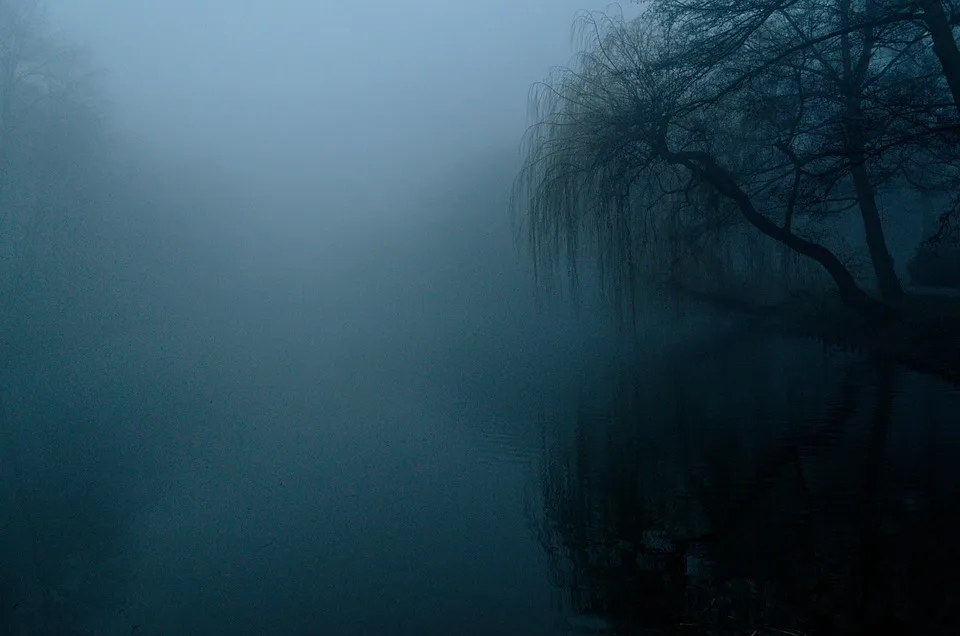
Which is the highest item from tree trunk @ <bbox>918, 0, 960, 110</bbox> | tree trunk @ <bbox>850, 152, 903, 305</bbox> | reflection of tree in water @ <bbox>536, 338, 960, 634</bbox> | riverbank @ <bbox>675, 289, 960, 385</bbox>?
tree trunk @ <bbox>918, 0, 960, 110</bbox>

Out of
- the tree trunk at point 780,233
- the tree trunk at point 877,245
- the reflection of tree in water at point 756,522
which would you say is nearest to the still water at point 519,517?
the reflection of tree in water at point 756,522

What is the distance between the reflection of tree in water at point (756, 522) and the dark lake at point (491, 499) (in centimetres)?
2

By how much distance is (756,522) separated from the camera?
5.13 metres

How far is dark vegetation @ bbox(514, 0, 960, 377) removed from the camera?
11406 mm

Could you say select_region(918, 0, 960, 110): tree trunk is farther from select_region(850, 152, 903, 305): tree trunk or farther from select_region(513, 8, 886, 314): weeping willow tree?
select_region(850, 152, 903, 305): tree trunk

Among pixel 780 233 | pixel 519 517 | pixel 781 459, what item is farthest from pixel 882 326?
pixel 519 517

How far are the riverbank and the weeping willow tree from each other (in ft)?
2.16

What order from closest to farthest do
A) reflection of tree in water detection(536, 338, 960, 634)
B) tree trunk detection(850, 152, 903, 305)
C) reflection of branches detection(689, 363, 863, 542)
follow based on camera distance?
reflection of tree in water detection(536, 338, 960, 634) → reflection of branches detection(689, 363, 863, 542) → tree trunk detection(850, 152, 903, 305)

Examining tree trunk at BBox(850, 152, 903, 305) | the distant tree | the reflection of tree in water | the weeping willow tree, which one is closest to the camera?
the reflection of tree in water

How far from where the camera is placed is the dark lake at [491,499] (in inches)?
159

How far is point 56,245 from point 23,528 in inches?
731

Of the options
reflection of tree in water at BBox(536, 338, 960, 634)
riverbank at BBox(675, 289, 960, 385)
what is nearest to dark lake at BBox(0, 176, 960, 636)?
reflection of tree in water at BBox(536, 338, 960, 634)

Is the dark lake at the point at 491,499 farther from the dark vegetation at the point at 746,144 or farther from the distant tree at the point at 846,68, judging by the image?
the distant tree at the point at 846,68

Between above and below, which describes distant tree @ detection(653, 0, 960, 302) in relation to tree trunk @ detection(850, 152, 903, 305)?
above
